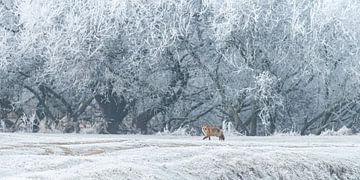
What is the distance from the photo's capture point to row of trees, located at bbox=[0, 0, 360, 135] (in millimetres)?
32500

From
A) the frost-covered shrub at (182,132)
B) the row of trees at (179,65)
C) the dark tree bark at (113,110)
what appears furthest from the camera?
the dark tree bark at (113,110)

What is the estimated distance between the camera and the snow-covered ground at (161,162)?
45.7 ft

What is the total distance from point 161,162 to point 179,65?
1924 centimetres

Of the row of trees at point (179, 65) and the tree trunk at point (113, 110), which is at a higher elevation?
the row of trees at point (179, 65)

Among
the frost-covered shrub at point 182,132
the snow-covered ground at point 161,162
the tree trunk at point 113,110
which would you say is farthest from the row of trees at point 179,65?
the snow-covered ground at point 161,162

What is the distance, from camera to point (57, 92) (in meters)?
34.6

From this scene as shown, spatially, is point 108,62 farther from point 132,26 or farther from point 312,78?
point 312,78

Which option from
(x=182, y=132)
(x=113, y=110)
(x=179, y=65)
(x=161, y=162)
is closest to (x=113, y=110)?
(x=113, y=110)

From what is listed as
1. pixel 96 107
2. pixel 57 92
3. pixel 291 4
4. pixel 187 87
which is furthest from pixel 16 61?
pixel 291 4

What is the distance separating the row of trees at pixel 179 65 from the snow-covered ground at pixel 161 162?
11.6 m

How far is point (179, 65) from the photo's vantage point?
3484 centimetres

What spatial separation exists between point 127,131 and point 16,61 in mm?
5785

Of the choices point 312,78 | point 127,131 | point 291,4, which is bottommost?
point 127,131

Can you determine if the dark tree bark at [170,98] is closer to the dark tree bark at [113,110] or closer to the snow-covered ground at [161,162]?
the dark tree bark at [113,110]
